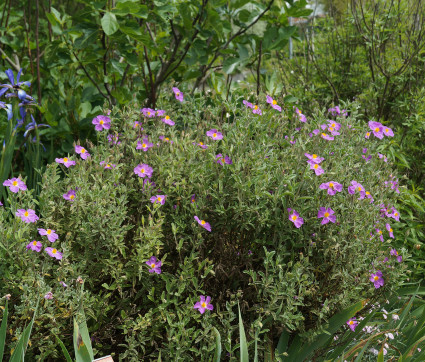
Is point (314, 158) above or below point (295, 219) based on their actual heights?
above

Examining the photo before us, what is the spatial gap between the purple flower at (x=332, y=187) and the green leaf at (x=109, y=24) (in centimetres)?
134

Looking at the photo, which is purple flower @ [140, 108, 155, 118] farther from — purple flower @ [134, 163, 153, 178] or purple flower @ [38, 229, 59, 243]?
purple flower @ [38, 229, 59, 243]

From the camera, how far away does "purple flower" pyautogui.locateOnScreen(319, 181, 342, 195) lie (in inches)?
70.4

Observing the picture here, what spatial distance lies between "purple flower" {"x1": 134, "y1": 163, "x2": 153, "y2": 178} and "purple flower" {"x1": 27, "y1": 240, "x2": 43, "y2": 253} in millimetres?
461

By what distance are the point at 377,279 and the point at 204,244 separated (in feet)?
2.42

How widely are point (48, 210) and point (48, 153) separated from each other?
1.34m

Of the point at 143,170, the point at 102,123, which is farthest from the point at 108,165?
the point at 102,123

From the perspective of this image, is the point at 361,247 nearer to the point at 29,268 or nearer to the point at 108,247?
the point at 108,247

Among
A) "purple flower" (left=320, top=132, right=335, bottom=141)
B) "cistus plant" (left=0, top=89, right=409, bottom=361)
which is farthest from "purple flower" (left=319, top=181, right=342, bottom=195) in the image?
"purple flower" (left=320, top=132, right=335, bottom=141)

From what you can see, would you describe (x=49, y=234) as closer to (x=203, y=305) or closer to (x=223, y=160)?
(x=203, y=305)

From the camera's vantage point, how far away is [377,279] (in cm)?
197

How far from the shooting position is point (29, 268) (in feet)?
5.35

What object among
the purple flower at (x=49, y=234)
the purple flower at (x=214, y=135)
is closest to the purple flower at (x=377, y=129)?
the purple flower at (x=214, y=135)

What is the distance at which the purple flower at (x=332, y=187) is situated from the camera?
5.87 ft
